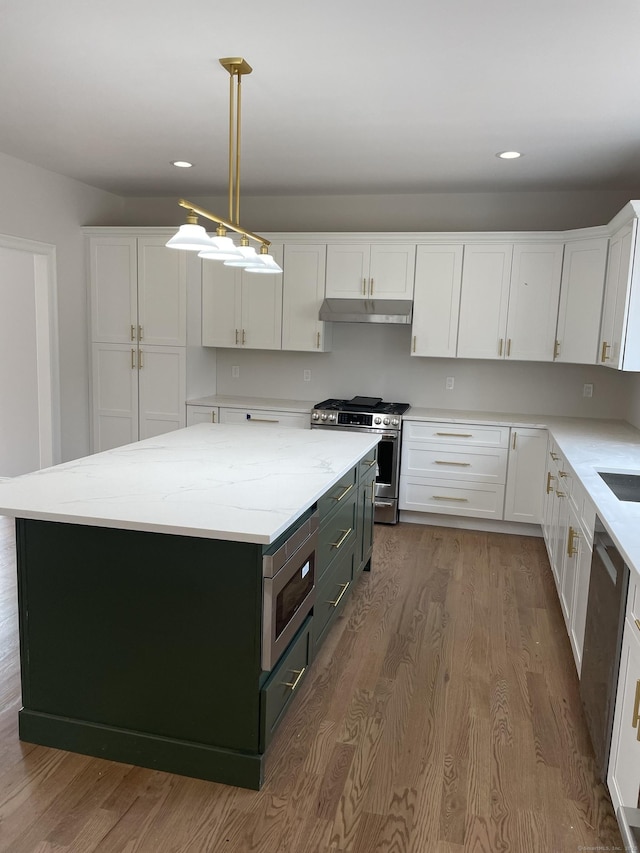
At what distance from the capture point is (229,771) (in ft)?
6.87

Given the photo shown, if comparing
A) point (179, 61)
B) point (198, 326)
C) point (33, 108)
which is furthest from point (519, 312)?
point (33, 108)

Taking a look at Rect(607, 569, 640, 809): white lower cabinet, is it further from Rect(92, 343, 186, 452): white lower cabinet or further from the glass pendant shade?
Rect(92, 343, 186, 452): white lower cabinet

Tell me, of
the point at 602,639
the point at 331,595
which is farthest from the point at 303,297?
the point at 602,639

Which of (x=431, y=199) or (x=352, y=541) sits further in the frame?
(x=431, y=199)

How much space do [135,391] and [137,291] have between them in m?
0.82

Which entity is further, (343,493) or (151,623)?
(343,493)

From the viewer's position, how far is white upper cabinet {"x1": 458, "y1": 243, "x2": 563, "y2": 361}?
4676mm

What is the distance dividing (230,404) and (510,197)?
2.73m

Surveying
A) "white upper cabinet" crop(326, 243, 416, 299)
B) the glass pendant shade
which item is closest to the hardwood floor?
the glass pendant shade

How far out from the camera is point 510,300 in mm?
4773

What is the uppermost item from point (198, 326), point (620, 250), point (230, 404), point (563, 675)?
point (620, 250)

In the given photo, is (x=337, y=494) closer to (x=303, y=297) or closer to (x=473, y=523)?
(x=473, y=523)

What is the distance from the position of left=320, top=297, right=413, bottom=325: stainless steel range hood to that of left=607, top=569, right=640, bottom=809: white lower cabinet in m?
3.33

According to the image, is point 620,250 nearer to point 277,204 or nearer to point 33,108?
point 277,204
